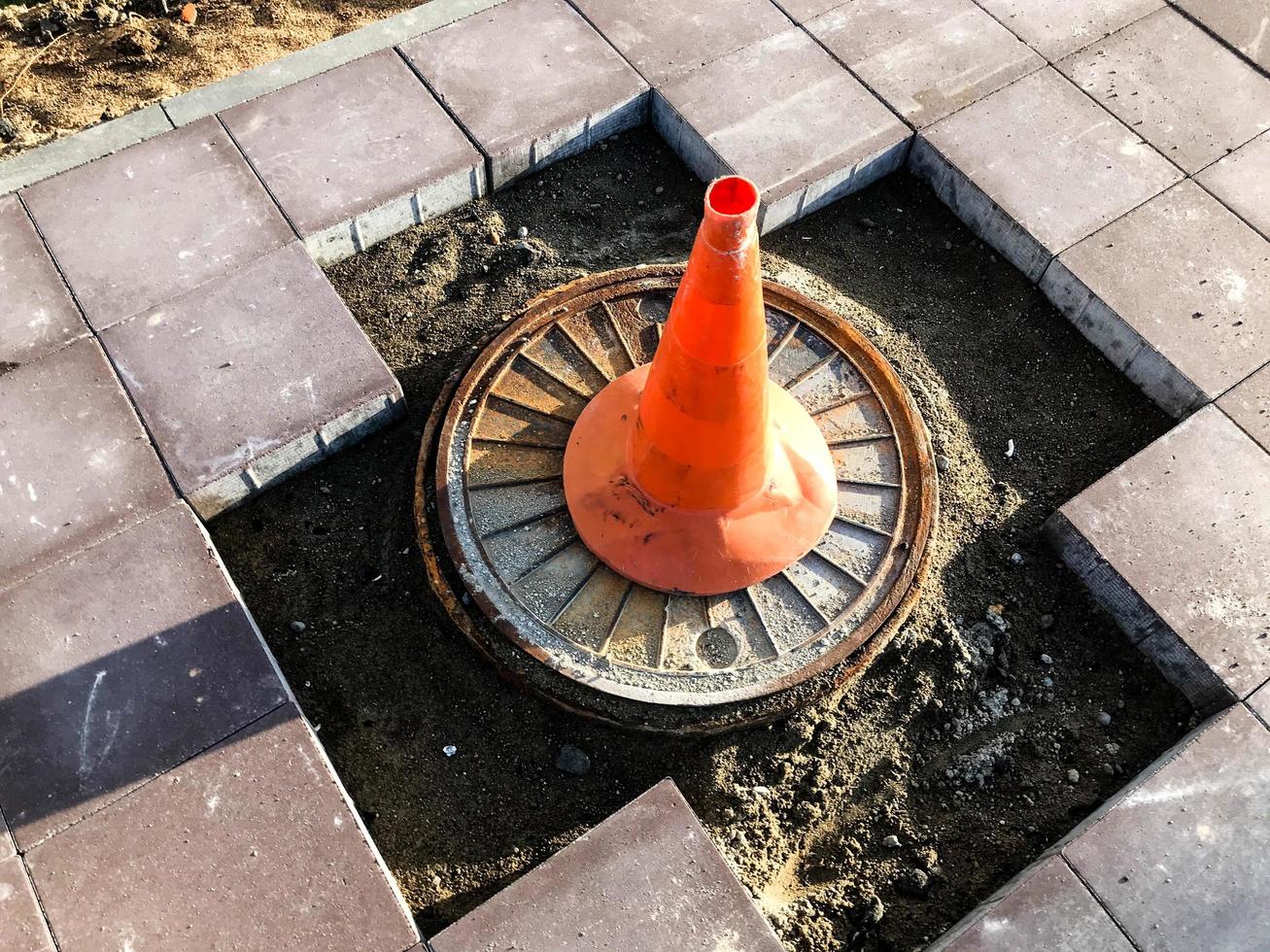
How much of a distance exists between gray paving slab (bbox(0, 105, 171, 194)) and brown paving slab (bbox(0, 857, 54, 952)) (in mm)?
3163

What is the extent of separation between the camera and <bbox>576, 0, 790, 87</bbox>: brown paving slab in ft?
16.6

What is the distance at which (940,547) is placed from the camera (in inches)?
156

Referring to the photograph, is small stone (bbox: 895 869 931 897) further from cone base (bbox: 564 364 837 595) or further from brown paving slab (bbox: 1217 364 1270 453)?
brown paving slab (bbox: 1217 364 1270 453)

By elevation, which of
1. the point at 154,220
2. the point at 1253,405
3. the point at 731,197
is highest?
the point at 731,197

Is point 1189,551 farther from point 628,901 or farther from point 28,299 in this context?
point 28,299

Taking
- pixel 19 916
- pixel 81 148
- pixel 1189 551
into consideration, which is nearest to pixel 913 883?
pixel 1189 551

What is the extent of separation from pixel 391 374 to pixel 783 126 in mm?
Answer: 2344

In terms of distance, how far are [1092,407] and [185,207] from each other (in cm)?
428

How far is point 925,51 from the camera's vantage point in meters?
5.15

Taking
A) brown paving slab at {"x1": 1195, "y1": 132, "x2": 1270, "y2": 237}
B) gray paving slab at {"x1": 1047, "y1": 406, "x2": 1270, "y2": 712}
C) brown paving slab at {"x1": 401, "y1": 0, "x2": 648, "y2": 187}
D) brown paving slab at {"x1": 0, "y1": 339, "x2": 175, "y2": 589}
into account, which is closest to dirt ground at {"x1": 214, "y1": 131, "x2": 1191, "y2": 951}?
gray paving slab at {"x1": 1047, "y1": 406, "x2": 1270, "y2": 712}

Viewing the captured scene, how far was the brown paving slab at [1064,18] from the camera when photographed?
523 cm

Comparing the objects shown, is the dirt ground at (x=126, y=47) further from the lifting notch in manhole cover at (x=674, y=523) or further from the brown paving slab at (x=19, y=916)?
the brown paving slab at (x=19, y=916)

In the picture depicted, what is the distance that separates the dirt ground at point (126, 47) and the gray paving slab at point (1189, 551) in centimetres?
471

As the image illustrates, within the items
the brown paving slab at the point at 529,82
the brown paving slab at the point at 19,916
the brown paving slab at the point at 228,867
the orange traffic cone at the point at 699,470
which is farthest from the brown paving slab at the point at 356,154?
the brown paving slab at the point at 19,916
